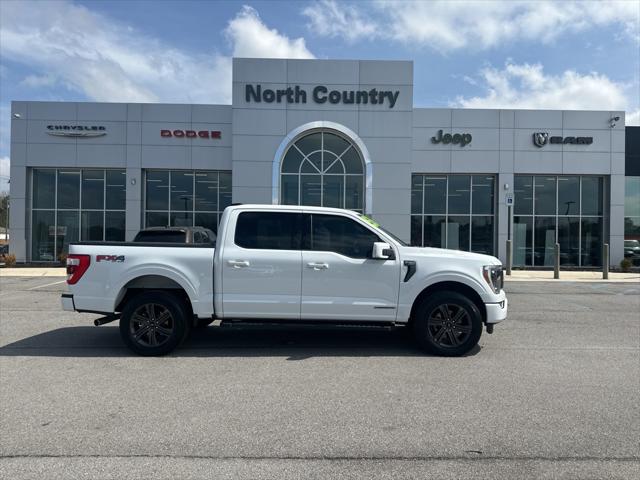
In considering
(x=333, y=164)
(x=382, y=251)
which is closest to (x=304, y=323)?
(x=382, y=251)

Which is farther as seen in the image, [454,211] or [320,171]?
[454,211]

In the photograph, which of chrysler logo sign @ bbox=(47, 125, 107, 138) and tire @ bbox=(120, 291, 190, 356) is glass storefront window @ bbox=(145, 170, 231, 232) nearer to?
chrysler logo sign @ bbox=(47, 125, 107, 138)

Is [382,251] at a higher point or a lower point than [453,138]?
lower

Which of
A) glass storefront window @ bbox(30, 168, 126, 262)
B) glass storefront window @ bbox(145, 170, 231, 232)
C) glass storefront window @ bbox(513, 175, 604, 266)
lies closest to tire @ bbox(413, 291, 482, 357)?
glass storefront window @ bbox(145, 170, 231, 232)

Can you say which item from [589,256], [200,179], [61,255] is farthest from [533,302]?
[61,255]

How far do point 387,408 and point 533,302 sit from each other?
917 centimetres

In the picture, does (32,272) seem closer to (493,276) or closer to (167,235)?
(167,235)

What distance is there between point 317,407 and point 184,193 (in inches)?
826

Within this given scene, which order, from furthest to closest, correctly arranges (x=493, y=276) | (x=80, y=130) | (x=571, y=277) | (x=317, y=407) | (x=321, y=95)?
(x=80, y=130), (x=321, y=95), (x=571, y=277), (x=493, y=276), (x=317, y=407)

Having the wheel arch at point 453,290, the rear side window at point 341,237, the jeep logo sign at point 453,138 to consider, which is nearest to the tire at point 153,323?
the rear side window at point 341,237

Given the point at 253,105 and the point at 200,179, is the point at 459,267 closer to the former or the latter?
the point at 253,105

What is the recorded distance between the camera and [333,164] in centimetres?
2192

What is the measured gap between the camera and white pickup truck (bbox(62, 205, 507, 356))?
638cm

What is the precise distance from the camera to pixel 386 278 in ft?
20.9
